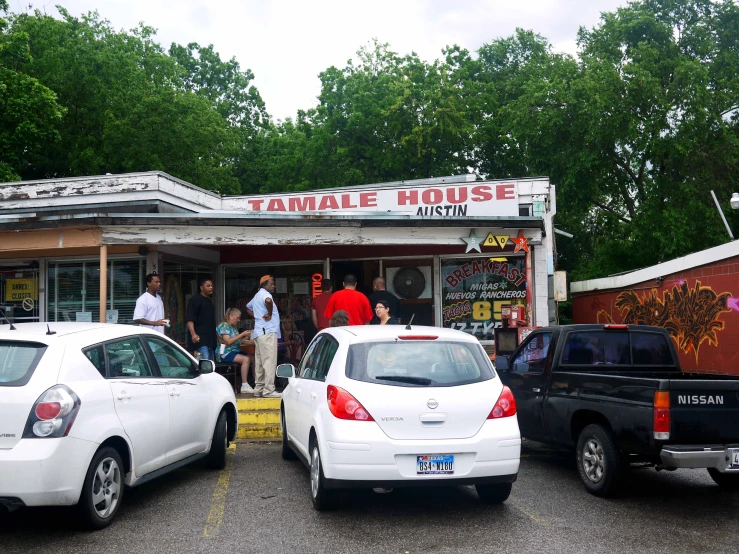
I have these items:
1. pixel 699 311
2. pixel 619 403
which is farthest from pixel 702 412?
pixel 699 311

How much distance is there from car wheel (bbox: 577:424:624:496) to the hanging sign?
37.7ft

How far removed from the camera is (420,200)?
1617 cm

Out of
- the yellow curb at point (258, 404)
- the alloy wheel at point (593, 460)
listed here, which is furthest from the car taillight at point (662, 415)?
the yellow curb at point (258, 404)

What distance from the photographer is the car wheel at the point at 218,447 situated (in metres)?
7.71

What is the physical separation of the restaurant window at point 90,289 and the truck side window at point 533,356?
26.0 feet

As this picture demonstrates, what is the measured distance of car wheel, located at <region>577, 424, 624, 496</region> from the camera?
21.0 ft

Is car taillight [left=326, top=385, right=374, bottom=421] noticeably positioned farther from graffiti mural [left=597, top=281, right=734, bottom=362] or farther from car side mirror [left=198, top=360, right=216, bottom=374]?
graffiti mural [left=597, top=281, right=734, bottom=362]

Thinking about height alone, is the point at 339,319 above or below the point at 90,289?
below

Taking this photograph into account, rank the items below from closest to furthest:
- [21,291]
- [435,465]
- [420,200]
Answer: [435,465] < [21,291] < [420,200]

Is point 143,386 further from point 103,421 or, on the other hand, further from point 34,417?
point 34,417

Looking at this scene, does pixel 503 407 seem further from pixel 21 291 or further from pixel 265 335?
pixel 21 291

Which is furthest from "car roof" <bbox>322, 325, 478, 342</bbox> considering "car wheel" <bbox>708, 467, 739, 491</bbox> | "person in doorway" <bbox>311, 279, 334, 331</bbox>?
"person in doorway" <bbox>311, 279, 334, 331</bbox>

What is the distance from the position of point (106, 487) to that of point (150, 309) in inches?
220

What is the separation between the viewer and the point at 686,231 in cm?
2873
